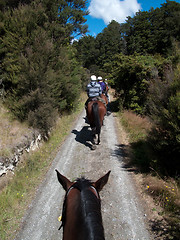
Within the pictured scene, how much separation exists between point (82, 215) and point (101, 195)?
10.3 ft

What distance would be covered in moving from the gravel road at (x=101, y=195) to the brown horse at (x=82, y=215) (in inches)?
86.2

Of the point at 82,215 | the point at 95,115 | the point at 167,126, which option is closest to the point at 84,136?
the point at 95,115

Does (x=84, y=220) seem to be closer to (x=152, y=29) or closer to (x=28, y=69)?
(x=28, y=69)

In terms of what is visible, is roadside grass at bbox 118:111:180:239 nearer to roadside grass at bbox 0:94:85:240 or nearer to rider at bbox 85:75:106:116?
rider at bbox 85:75:106:116

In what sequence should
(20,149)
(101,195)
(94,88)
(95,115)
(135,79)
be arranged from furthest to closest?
(135,79) → (94,88) → (95,115) → (20,149) → (101,195)

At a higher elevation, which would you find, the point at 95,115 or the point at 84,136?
the point at 95,115

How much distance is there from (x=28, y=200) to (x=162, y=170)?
4.05 metres

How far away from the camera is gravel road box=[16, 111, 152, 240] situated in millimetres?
3488

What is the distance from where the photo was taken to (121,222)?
364 cm

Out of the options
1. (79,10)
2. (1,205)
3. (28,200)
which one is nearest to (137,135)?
(28,200)

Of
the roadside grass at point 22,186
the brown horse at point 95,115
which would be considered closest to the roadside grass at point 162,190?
the brown horse at point 95,115

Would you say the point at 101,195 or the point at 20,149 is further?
the point at 20,149

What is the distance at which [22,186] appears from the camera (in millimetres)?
4902

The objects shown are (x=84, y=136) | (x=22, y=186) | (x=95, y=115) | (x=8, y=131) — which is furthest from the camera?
(x=84, y=136)
